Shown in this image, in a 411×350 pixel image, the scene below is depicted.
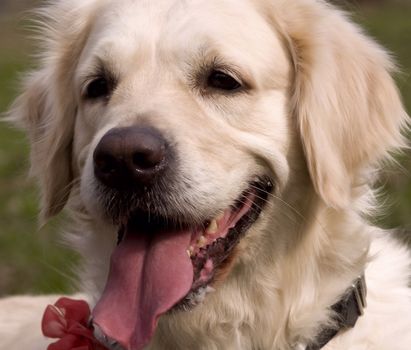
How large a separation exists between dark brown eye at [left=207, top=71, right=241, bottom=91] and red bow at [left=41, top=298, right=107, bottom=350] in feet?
3.50

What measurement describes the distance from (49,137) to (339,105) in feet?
4.15

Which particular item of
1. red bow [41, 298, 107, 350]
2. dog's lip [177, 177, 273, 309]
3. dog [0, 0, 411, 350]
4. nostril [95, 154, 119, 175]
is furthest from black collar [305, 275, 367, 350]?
nostril [95, 154, 119, 175]

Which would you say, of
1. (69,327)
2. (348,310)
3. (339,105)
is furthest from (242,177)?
(69,327)

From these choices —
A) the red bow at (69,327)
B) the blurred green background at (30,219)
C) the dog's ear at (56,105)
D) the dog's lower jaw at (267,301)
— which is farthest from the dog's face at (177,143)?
the blurred green background at (30,219)

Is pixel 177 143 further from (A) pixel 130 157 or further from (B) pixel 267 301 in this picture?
(B) pixel 267 301

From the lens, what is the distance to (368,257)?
3812 mm

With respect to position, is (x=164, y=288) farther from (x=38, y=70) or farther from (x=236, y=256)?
(x=38, y=70)

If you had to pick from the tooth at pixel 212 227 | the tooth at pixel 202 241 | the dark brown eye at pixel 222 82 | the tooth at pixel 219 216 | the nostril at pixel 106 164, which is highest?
the dark brown eye at pixel 222 82

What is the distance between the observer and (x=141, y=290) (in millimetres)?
3475

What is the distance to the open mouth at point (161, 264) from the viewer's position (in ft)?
11.3

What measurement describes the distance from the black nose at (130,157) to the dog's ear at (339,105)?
2.00ft

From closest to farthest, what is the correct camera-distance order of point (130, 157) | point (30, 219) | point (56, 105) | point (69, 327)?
point (130, 157) < point (69, 327) < point (56, 105) < point (30, 219)

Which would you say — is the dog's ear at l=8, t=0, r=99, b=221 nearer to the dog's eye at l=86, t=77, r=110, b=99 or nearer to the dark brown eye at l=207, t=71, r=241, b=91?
the dog's eye at l=86, t=77, r=110, b=99

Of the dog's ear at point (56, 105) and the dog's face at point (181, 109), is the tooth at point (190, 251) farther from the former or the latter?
the dog's ear at point (56, 105)
